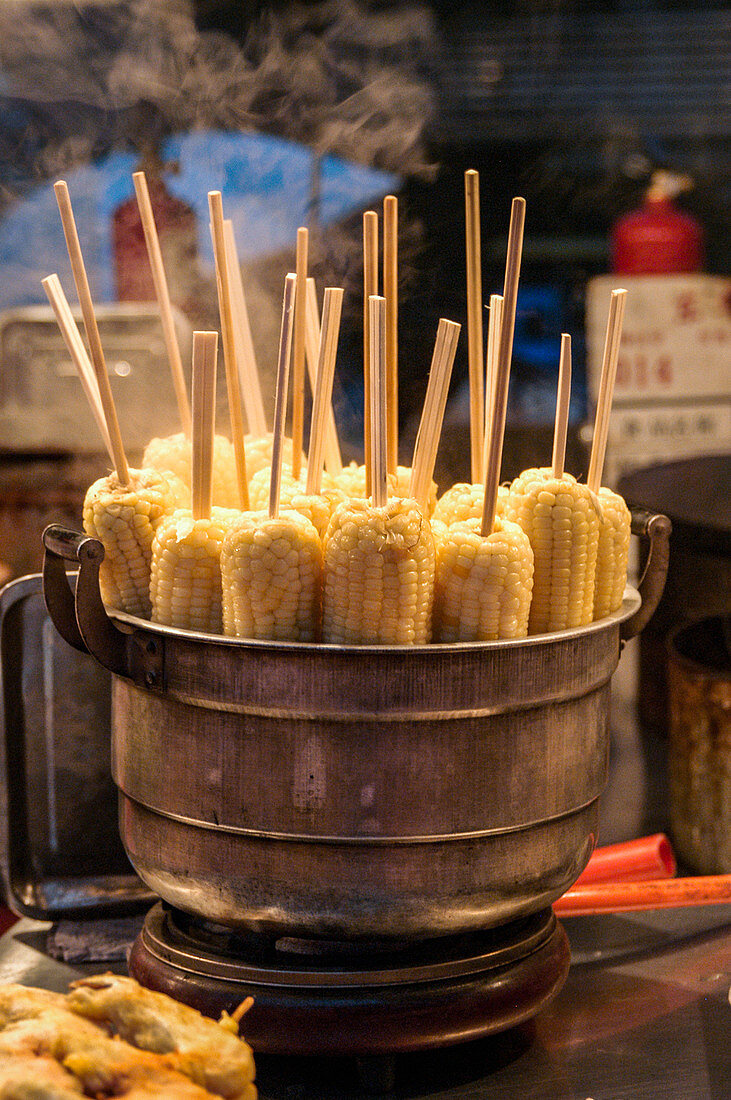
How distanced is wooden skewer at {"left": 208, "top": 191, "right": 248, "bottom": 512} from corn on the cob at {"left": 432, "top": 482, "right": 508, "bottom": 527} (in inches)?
10.1

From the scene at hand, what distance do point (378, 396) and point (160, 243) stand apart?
2.12 meters

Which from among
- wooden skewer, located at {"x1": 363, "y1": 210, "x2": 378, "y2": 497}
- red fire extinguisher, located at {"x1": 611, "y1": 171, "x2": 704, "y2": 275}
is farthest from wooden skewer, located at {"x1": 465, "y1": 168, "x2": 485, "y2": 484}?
red fire extinguisher, located at {"x1": 611, "y1": 171, "x2": 704, "y2": 275}

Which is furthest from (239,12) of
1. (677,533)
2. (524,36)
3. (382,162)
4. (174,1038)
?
(174,1038)

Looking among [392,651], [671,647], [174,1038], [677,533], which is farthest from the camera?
[677,533]

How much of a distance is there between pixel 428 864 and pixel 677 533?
1.68 metres

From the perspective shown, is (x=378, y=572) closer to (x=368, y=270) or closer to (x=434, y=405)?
(x=434, y=405)

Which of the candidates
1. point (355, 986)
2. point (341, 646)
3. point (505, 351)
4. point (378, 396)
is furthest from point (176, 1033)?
point (505, 351)

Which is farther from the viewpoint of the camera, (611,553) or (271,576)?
(611,553)

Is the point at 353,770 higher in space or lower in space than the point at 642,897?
higher

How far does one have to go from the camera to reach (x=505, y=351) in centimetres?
120

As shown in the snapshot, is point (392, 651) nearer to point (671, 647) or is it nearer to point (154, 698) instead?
point (154, 698)

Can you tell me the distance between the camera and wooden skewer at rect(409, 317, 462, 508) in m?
1.22

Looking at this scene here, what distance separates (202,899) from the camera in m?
1.24

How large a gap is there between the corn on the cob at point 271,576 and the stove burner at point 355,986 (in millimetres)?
376
